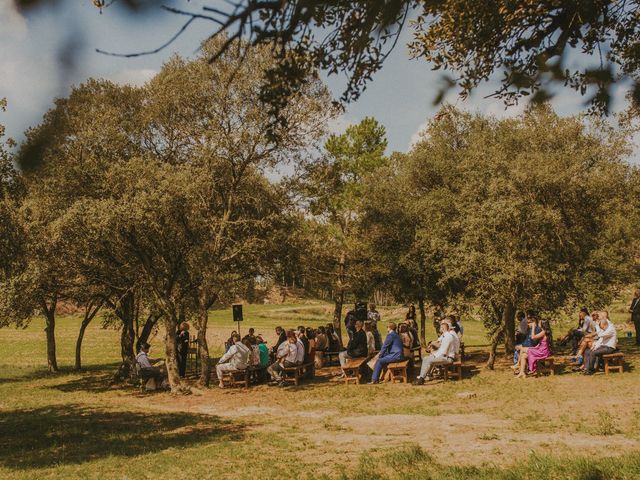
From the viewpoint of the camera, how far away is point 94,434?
1202cm

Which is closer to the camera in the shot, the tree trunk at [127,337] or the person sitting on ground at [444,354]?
the person sitting on ground at [444,354]

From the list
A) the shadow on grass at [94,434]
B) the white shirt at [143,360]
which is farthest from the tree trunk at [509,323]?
the white shirt at [143,360]

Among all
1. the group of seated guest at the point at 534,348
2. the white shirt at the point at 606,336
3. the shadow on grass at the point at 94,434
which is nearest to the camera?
the shadow on grass at the point at 94,434

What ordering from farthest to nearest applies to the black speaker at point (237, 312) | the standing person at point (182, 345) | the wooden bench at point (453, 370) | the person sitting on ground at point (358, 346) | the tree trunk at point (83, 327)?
the tree trunk at point (83, 327), the standing person at point (182, 345), the black speaker at point (237, 312), the person sitting on ground at point (358, 346), the wooden bench at point (453, 370)

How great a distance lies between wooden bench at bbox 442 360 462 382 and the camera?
57.0 ft

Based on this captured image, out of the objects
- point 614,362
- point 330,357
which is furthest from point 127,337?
point 614,362

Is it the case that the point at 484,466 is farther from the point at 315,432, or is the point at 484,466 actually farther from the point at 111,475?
the point at 111,475

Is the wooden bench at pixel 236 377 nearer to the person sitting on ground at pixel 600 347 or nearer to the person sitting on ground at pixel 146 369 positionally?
the person sitting on ground at pixel 146 369

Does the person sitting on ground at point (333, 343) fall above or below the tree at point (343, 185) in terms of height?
below

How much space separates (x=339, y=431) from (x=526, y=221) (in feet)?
32.8

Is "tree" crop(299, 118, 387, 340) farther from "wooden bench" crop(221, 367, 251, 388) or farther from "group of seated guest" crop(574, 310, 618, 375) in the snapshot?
"group of seated guest" crop(574, 310, 618, 375)

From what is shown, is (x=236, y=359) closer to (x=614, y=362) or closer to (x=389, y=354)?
(x=389, y=354)

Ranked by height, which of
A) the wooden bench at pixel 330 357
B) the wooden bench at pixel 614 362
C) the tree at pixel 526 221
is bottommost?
the wooden bench at pixel 330 357

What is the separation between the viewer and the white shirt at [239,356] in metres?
18.9
